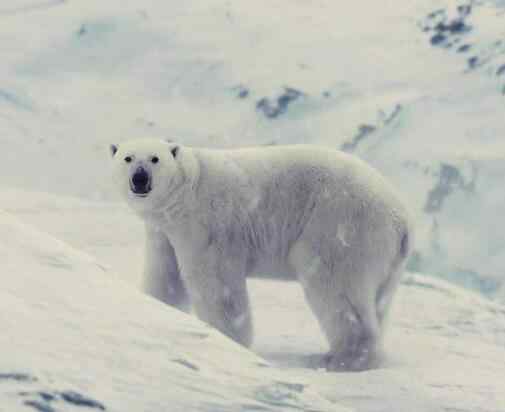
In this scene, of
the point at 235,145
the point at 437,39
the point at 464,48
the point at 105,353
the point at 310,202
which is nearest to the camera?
the point at 105,353

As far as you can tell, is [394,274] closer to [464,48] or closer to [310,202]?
[310,202]

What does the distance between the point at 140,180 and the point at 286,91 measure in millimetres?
6555

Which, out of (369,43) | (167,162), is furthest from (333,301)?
(369,43)

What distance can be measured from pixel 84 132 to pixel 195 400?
938 centimetres

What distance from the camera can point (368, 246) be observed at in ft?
14.6

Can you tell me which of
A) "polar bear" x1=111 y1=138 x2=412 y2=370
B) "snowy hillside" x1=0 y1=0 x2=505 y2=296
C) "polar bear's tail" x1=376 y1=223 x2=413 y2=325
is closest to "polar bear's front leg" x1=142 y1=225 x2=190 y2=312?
"polar bear" x1=111 y1=138 x2=412 y2=370

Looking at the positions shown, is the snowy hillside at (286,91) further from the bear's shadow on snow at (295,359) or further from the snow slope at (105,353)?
the snow slope at (105,353)

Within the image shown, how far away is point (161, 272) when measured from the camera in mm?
4789

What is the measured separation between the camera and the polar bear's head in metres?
4.45

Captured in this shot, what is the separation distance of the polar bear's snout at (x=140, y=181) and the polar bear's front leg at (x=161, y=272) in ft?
1.17

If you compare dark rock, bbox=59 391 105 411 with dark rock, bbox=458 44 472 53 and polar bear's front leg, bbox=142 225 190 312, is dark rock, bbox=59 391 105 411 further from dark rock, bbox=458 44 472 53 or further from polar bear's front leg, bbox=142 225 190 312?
dark rock, bbox=458 44 472 53

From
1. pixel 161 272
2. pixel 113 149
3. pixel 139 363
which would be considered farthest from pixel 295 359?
pixel 139 363

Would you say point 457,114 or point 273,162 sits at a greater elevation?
point 457,114

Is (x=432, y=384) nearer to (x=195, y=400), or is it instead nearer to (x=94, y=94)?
(x=195, y=400)
